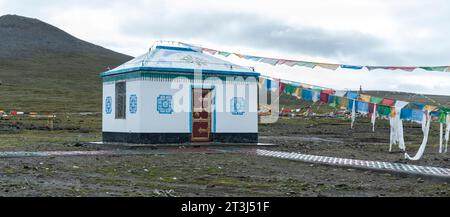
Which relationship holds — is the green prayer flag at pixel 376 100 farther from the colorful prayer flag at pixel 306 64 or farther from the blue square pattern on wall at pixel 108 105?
the blue square pattern on wall at pixel 108 105

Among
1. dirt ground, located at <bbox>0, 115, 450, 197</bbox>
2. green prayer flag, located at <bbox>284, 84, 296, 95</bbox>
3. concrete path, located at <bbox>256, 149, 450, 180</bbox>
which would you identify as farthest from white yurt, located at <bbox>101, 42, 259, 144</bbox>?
concrete path, located at <bbox>256, 149, 450, 180</bbox>

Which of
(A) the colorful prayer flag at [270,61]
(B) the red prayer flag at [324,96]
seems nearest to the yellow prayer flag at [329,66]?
(B) the red prayer flag at [324,96]

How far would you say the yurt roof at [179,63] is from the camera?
22.3 meters

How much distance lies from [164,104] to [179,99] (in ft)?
1.89

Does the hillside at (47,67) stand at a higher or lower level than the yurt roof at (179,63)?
higher

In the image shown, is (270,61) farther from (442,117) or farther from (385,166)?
(385,166)

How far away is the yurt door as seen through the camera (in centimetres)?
2283

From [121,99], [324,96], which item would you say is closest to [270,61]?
[324,96]

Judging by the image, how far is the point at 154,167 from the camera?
49.5 feet

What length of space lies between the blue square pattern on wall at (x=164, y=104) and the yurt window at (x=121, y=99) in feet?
5.23

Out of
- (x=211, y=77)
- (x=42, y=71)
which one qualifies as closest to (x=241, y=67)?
(x=211, y=77)

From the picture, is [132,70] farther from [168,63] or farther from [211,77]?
[211,77]

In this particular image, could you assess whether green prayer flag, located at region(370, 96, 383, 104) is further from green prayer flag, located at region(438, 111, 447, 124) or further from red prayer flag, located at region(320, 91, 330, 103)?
green prayer flag, located at region(438, 111, 447, 124)

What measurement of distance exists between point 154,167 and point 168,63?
8.08 metres
